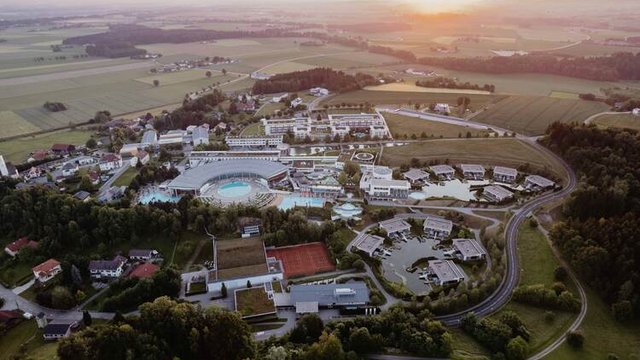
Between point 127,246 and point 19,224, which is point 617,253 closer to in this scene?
point 127,246

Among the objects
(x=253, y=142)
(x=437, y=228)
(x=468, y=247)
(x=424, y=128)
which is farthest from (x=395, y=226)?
(x=424, y=128)

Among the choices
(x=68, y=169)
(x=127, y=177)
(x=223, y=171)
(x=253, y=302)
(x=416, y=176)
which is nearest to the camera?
(x=253, y=302)

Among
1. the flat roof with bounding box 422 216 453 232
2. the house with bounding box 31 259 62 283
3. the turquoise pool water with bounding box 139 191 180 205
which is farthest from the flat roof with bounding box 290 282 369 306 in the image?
the turquoise pool water with bounding box 139 191 180 205

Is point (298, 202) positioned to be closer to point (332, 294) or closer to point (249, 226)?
point (249, 226)

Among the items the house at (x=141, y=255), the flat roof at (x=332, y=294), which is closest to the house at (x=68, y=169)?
the house at (x=141, y=255)

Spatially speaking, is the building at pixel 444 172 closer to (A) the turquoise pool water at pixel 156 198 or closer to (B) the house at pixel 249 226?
(B) the house at pixel 249 226

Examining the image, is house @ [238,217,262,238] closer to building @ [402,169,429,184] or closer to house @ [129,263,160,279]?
house @ [129,263,160,279]

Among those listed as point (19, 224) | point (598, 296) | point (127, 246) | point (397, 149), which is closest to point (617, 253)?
point (598, 296)
